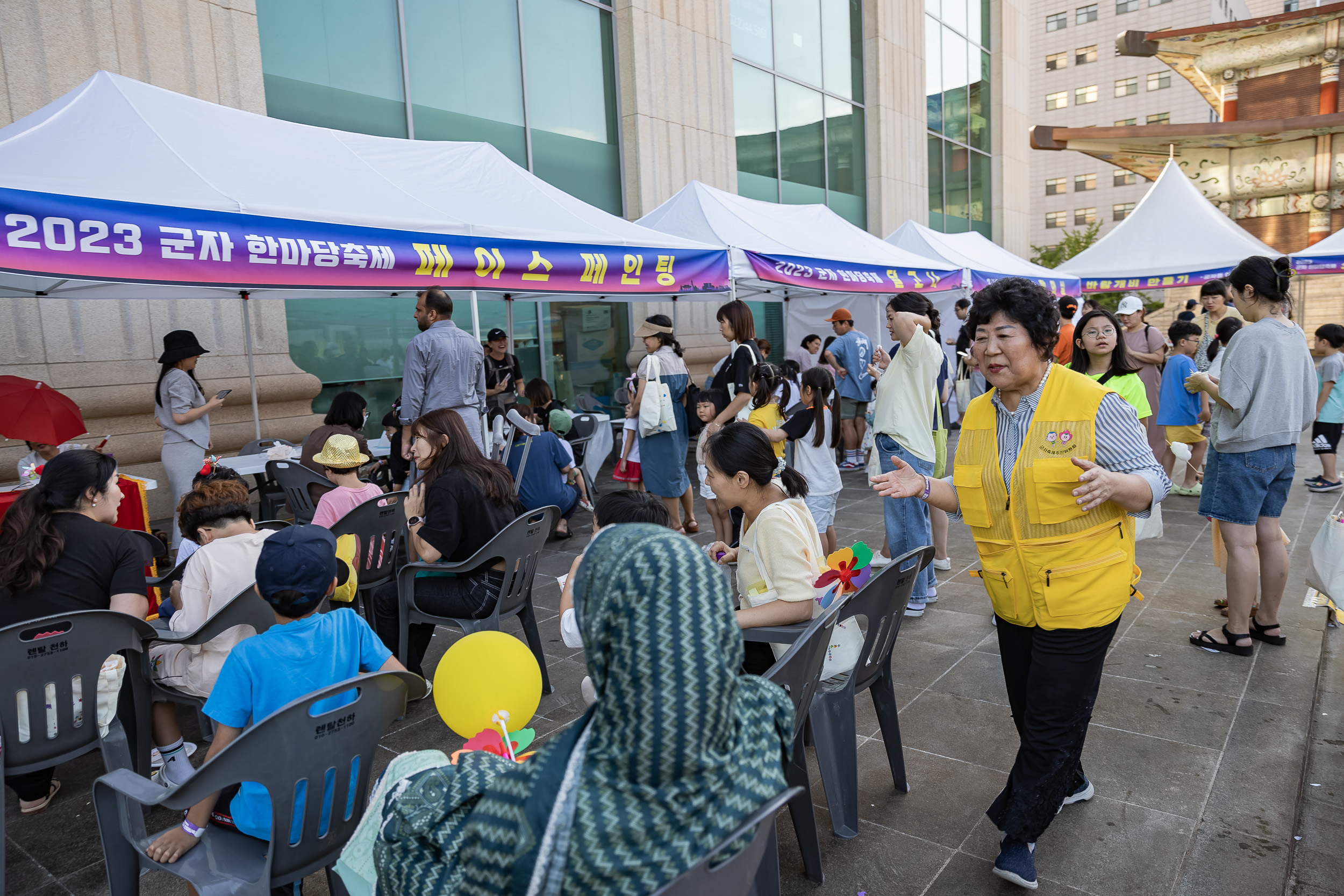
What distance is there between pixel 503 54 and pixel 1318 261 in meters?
11.5

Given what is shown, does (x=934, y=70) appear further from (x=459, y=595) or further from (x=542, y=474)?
(x=459, y=595)

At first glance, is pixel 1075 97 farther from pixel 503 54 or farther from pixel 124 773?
pixel 124 773

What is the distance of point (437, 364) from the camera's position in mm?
5852

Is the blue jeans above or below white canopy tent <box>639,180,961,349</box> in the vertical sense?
below

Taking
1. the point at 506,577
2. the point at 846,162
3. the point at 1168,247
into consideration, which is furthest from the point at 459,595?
the point at 846,162

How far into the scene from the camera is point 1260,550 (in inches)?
159

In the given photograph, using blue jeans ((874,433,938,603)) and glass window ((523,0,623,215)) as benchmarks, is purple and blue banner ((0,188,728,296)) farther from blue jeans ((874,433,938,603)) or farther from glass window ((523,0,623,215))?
glass window ((523,0,623,215))

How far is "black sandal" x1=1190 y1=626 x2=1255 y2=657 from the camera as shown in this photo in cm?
402

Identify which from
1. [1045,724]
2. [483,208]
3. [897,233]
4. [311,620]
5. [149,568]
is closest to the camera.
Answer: [311,620]

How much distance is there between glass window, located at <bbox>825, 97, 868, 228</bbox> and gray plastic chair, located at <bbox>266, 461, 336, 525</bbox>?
470 inches

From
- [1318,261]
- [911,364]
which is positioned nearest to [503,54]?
[911,364]

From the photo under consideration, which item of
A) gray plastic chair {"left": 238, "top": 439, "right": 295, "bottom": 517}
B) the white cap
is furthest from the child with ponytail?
the white cap

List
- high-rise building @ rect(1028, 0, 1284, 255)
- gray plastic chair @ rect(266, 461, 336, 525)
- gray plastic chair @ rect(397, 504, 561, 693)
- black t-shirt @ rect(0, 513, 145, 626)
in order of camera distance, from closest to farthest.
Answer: black t-shirt @ rect(0, 513, 145, 626) < gray plastic chair @ rect(397, 504, 561, 693) < gray plastic chair @ rect(266, 461, 336, 525) < high-rise building @ rect(1028, 0, 1284, 255)

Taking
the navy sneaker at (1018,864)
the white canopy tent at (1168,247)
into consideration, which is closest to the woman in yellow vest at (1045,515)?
the navy sneaker at (1018,864)
